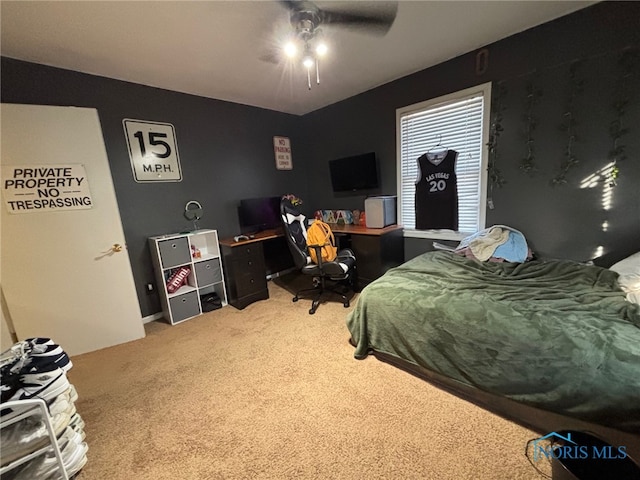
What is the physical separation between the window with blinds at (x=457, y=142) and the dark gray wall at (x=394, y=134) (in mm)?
123

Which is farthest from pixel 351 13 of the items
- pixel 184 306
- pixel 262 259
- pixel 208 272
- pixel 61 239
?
pixel 184 306

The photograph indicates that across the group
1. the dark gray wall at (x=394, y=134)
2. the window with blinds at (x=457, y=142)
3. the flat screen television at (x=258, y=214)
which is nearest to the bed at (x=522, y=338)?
the dark gray wall at (x=394, y=134)

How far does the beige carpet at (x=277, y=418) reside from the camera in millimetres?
1325

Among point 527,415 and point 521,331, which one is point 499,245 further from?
point 527,415

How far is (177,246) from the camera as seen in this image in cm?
292

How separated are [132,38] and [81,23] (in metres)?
0.29

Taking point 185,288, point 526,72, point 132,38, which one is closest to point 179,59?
point 132,38

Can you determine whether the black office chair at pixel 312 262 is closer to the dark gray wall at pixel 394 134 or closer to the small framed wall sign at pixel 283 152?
the dark gray wall at pixel 394 134

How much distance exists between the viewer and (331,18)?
1889 mm

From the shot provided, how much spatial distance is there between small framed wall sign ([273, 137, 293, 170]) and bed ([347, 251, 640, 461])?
Answer: 270 cm

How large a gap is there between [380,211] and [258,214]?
1670 mm

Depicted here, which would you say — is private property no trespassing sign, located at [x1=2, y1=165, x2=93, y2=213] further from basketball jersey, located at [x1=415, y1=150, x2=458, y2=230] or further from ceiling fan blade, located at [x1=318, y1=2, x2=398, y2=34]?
basketball jersey, located at [x1=415, y1=150, x2=458, y2=230]

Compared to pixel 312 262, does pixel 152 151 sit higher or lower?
higher

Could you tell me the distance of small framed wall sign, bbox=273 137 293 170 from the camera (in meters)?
4.11
